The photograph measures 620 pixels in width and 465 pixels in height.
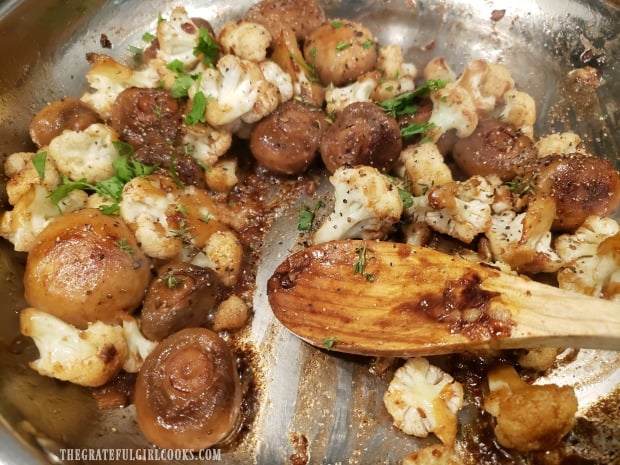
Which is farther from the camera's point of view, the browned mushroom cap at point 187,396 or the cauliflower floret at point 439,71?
the cauliflower floret at point 439,71

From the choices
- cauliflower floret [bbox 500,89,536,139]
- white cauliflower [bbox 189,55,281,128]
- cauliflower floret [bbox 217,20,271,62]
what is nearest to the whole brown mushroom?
white cauliflower [bbox 189,55,281,128]

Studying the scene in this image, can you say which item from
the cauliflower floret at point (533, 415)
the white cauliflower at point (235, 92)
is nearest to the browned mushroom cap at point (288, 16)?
the white cauliflower at point (235, 92)

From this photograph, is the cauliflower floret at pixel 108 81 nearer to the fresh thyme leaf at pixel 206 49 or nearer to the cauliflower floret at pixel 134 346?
the fresh thyme leaf at pixel 206 49

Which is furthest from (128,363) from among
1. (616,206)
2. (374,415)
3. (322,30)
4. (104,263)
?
(616,206)

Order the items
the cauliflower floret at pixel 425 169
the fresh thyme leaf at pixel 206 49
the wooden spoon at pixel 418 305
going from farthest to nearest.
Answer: the fresh thyme leaf at pixel 206 49, the cauliflower floret at pixel 425 169, the wooden spoon at pixel 418 305

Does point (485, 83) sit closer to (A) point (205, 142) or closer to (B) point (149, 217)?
(A) point (205, 142)

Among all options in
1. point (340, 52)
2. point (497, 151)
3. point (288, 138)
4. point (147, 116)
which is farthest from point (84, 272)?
point (497, 151)

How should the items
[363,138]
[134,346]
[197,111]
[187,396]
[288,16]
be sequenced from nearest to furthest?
[187,396] → [134,346] → [363,138] → [197,111] → [288,16]
